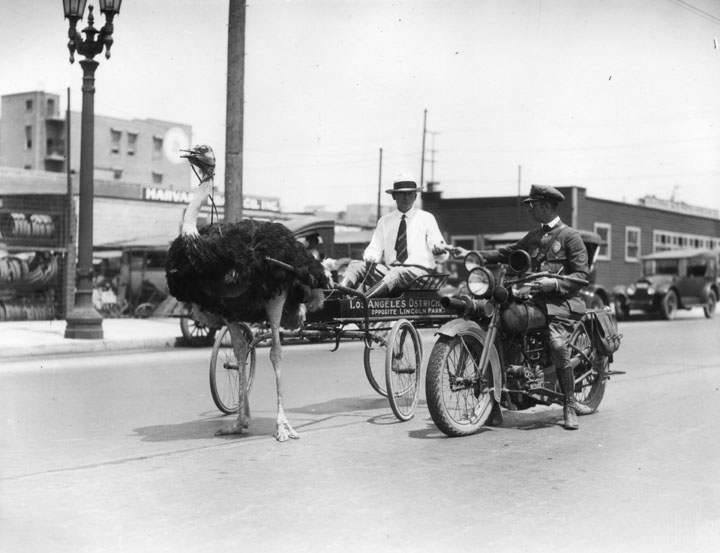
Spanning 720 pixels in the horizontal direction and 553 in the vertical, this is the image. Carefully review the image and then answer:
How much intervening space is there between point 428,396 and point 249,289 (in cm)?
155

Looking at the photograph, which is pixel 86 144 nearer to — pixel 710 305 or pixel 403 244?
pixel 403 244

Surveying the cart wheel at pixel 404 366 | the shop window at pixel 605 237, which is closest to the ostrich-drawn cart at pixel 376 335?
the cart wheel at pixel 404 366

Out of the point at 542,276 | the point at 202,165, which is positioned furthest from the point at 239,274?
the point at 542,276

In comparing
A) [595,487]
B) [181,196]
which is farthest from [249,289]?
[181,196]

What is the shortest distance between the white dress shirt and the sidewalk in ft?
24.9

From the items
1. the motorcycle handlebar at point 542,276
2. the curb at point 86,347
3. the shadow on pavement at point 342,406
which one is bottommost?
the curb at point 86,347

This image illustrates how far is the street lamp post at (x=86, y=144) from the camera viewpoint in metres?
15.4

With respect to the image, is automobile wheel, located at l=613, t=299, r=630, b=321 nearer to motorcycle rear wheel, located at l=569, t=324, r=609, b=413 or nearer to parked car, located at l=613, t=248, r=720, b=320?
parked car, located at l=613, t=248, r=720, b=320

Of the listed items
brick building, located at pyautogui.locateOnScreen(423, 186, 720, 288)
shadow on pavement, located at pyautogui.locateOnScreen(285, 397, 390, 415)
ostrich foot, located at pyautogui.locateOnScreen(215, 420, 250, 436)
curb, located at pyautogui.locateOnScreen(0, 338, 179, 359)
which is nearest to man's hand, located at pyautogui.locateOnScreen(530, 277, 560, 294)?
shadow on pavement, located at pyautogui.locateOnScreen(285, 397, 390, 415)

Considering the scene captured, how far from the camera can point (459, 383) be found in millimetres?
6930

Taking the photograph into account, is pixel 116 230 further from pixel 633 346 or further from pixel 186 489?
pixel 186 489

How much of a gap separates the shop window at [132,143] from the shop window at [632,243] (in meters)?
54.0

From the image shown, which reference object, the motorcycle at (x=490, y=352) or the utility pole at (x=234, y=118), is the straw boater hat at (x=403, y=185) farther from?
the utility pole at (x=234, y=118)

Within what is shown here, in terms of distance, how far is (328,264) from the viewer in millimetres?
8727
